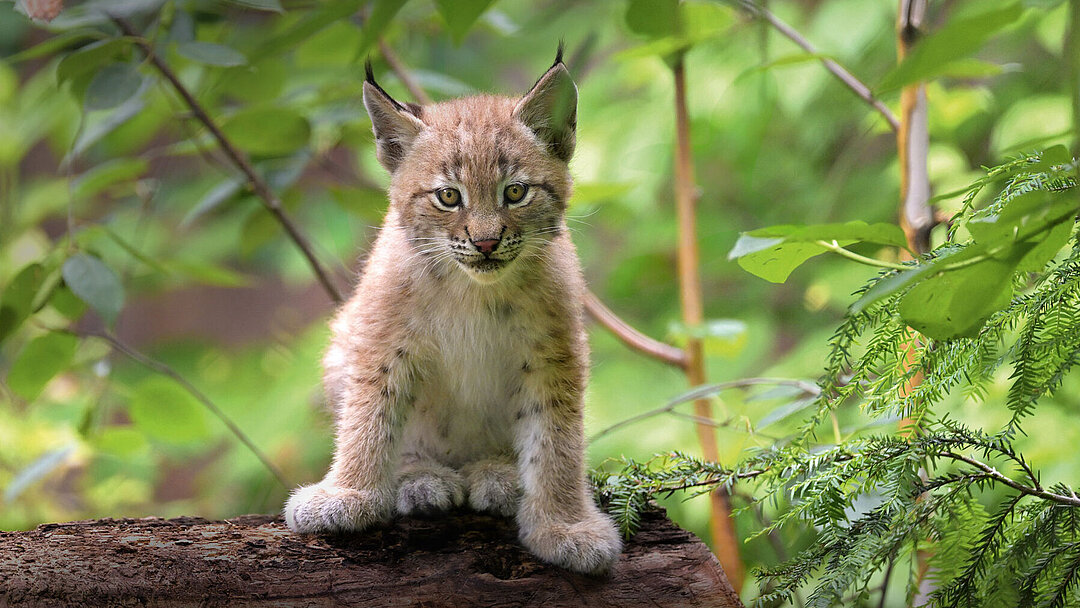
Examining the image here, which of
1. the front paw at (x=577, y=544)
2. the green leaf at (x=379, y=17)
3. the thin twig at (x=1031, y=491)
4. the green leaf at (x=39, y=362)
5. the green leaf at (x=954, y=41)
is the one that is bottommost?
the front paw at (x=577, y=544)

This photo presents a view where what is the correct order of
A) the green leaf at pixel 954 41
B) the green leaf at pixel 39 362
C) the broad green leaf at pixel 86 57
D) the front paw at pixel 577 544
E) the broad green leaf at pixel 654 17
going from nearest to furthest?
1. the green leaf at pixel 954 41
2. the broad green leaf at pixel 654 17
3. the front paw at pixel 577 544
4. the broad green leaf at pixel 86 57
5. the green leaf at pixel 39 362

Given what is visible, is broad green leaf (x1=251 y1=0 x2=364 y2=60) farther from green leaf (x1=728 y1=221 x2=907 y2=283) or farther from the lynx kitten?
the lynx kitten

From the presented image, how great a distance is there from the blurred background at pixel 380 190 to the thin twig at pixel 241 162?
0.20ft

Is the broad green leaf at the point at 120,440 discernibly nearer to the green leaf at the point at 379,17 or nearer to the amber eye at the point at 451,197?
the amber eye at the point at 451,197

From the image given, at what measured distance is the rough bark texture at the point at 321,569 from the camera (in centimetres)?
196

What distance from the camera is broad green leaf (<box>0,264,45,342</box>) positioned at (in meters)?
2.57

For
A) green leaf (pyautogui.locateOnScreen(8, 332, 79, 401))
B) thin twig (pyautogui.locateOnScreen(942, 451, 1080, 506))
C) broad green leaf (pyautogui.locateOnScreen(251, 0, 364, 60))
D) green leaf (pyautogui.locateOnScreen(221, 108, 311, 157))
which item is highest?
green leaf (pyautogui.locateOnScreen(221, 108, 311, 157))

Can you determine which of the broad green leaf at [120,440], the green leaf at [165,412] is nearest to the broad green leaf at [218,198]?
the green leaf at [165,412]

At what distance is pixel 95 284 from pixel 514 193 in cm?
125

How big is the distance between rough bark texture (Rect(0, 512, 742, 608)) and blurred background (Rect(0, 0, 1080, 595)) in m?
0.53

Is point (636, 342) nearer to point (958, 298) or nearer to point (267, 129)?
point (267, 129)

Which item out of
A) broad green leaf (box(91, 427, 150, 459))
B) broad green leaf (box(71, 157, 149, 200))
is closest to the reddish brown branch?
broad green leaf (box(71, 157, 149, 200))

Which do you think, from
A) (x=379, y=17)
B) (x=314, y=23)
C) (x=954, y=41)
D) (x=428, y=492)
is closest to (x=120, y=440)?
(x=428, y=492)

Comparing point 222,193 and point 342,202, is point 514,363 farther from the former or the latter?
point 222,193
